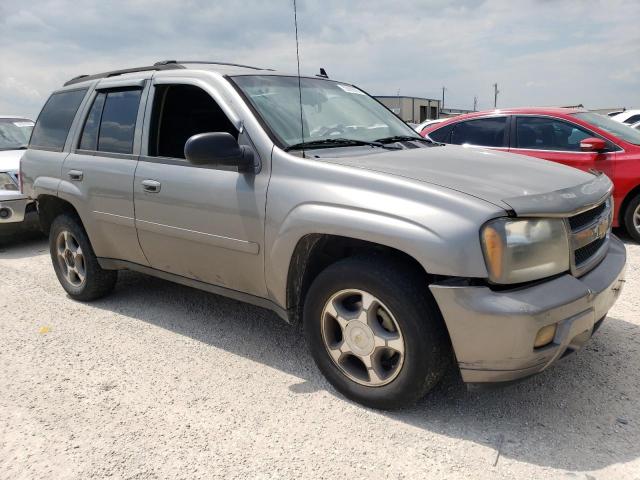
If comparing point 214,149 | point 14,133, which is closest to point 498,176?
point 214,149

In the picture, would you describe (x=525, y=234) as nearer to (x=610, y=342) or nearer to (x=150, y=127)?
(x=610, y=342)

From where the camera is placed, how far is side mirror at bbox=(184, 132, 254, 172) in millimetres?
2992

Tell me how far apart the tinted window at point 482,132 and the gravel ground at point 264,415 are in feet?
10.9

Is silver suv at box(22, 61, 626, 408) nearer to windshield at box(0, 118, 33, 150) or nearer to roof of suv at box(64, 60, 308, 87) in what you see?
roof of suv at box(64, 60, 308, 87)

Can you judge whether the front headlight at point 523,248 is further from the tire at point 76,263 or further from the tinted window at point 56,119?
the tinted window at point 56,119

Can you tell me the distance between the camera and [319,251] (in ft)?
10.1

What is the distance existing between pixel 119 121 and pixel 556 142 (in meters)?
4.92

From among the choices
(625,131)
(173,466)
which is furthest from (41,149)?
(625,131)

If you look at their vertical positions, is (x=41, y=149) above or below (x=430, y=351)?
above

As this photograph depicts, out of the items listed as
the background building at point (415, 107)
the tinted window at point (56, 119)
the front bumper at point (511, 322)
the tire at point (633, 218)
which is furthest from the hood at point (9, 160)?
the background building at point (415, 107)

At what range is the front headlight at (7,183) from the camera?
7086 mm

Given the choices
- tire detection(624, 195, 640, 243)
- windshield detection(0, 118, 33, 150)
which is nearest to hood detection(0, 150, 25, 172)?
windshield detection(0, 118, 33, 150)

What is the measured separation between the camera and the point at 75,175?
14.2 ft

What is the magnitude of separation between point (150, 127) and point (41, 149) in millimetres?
1576
